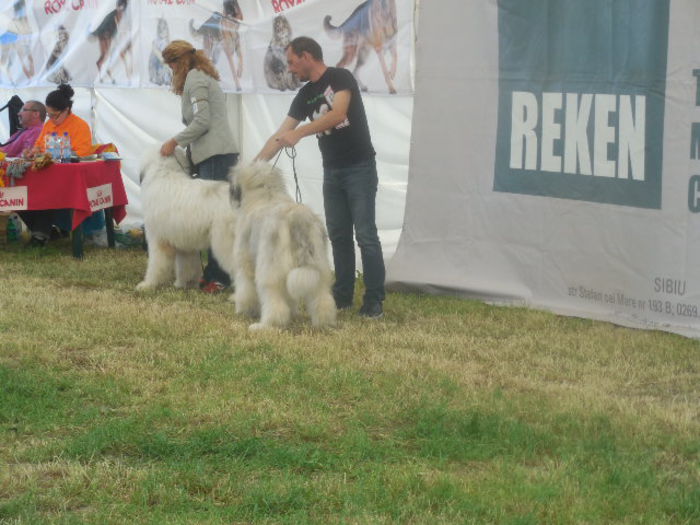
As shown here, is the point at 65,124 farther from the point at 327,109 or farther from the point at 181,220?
the point at 327,109

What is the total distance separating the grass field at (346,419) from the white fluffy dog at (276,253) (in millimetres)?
224

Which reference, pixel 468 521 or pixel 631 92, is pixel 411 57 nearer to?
pixel 631 92

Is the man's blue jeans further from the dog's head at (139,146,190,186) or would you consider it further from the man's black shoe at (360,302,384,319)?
the dog's head at (139,146,190,186)

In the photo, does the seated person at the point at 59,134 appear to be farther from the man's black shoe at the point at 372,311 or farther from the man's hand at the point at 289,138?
the man's black shoe at the point at 372,311

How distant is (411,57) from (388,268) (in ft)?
5.68

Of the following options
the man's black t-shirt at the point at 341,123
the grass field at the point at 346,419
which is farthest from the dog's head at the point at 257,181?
the grass field at the point at 346,419

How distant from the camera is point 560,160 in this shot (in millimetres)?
8180

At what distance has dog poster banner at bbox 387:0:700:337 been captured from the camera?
294 inches

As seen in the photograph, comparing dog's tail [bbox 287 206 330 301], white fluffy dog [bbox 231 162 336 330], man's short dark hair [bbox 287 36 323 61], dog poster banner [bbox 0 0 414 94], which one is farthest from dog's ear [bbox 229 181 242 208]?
dog poster banner [bbox 0 0 414 94]

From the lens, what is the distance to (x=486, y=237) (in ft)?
28.7

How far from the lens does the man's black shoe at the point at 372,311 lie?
8.12 metres

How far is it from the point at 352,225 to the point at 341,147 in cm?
66

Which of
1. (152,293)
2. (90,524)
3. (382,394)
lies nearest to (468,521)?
(90,524)

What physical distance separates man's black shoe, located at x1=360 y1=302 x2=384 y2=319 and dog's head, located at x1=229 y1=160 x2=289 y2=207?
1.04 m
